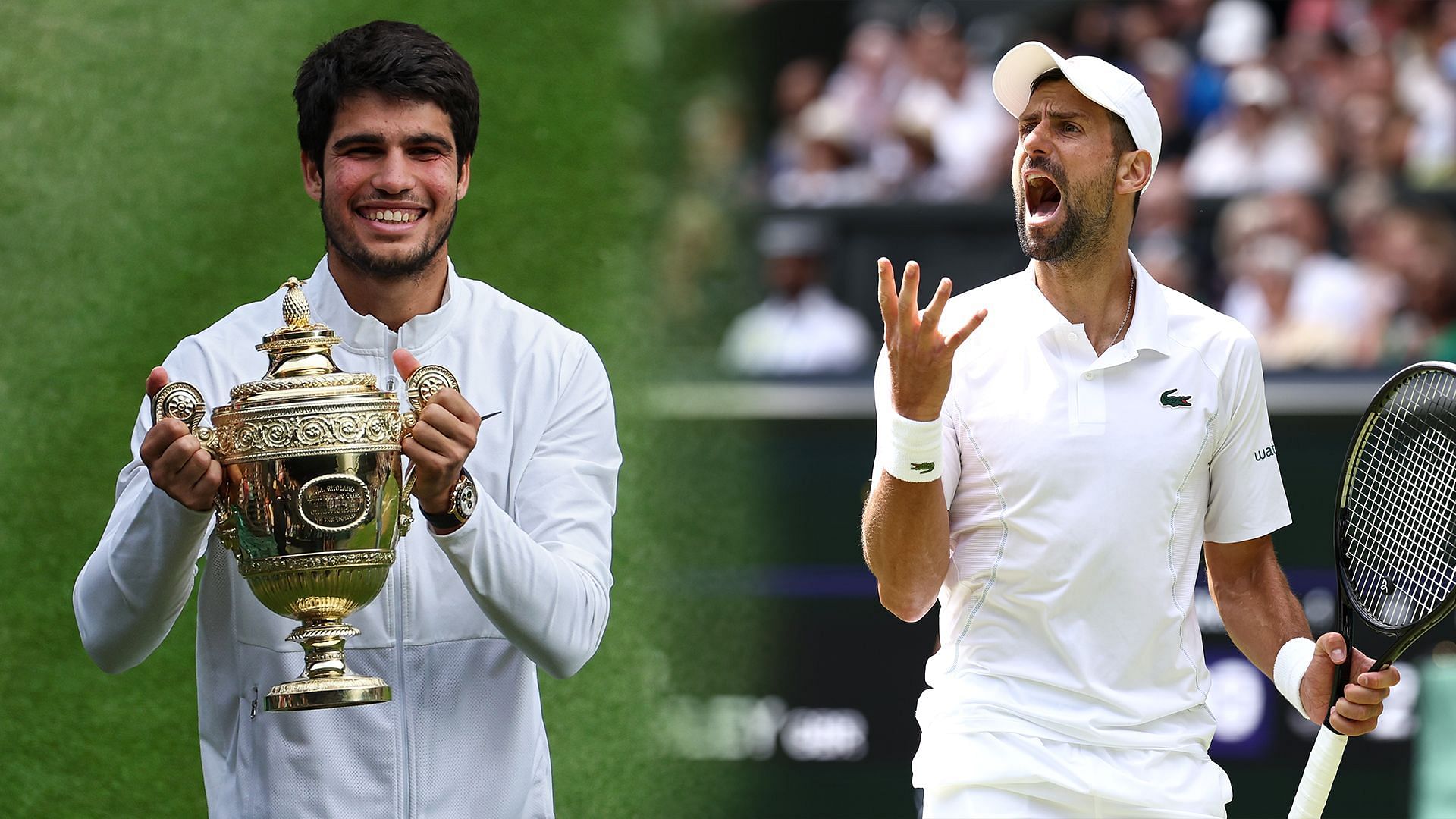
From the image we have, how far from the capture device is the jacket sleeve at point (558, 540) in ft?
7.38

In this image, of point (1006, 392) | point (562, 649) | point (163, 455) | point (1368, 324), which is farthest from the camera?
point (1368, 324)

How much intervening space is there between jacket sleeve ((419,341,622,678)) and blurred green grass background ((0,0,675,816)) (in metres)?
1.78

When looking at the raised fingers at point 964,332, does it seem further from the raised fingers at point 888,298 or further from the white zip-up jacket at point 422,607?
the white zip-up jacket at point 422,607

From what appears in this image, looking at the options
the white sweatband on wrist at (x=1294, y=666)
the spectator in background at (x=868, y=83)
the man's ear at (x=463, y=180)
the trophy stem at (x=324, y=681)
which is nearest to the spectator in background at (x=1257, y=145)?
the spectator in background at (x=868, y=83)

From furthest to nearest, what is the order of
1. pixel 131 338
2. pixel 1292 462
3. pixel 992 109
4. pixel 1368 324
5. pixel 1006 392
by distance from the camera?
pixel 992 109
pixel 1368 324
pixel 1292 462
pixel 131 338
pixel 1006 392

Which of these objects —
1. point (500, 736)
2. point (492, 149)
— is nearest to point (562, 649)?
point (500, 736)

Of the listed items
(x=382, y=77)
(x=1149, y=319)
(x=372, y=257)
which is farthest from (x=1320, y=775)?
(x=382, y=77)

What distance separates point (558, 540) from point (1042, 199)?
0.88 m

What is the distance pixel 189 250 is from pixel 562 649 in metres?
2.46

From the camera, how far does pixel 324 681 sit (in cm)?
218

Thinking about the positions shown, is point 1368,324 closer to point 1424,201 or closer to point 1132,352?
point 1424,201

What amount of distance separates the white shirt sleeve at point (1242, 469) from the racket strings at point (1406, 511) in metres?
0.15

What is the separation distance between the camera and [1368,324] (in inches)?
228

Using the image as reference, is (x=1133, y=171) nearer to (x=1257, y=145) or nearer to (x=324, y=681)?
(x=324, y=681)
